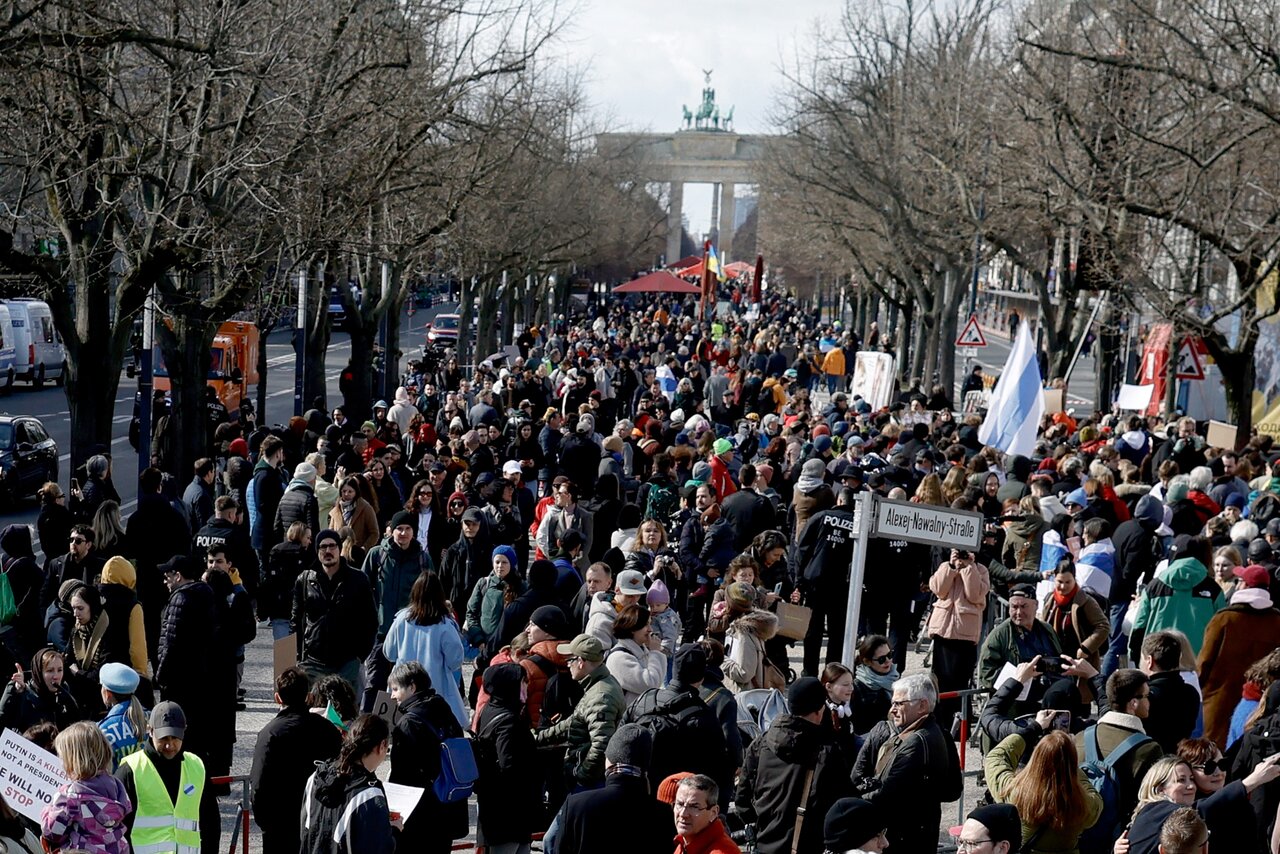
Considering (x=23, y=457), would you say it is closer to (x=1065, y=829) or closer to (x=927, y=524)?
(x=927, y=524)

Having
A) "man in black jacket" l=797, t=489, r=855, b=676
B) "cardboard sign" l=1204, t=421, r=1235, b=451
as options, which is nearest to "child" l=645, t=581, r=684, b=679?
"man in black jacket" l=797, t=489, r=855, b=676

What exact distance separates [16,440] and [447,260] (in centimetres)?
1445

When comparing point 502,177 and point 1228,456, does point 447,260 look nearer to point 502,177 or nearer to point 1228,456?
point 502,177

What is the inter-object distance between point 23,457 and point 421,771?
59.8 feet

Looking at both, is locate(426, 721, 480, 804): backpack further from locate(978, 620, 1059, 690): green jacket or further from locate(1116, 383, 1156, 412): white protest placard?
locate(1116, 383, 1156, 412): white protest placard

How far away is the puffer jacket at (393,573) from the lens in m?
11.8

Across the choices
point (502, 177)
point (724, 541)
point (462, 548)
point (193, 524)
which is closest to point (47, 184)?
point (193, 524)

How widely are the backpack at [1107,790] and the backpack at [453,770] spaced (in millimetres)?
2713

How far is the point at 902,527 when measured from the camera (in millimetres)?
9742

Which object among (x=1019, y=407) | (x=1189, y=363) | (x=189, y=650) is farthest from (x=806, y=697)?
(x=1189, y=363)

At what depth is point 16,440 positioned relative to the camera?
24297 mm

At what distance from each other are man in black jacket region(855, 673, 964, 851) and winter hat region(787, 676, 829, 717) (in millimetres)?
341

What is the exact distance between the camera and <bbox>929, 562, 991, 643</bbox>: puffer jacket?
37.6ft

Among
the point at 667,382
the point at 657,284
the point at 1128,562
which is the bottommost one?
the point at 1128,562
